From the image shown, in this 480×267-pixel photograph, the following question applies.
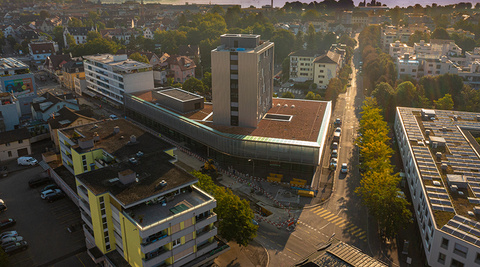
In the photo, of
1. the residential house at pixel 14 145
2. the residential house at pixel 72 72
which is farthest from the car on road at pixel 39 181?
the residential house at pixel 72 72

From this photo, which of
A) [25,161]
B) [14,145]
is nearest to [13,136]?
[14,145]

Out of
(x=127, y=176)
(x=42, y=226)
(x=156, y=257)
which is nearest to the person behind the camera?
(x=156, y=257)

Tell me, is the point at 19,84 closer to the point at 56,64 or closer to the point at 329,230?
the point at 56,64

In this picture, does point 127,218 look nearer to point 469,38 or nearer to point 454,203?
point 454,203

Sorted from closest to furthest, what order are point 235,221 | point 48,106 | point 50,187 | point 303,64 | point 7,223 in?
point 235,221, point 7,223, point 50,187, point 48,106, point 303,64

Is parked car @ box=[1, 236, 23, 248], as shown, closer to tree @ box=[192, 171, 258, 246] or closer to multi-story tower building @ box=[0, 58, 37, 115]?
tree @ box=[192, 171, 258, 246]
